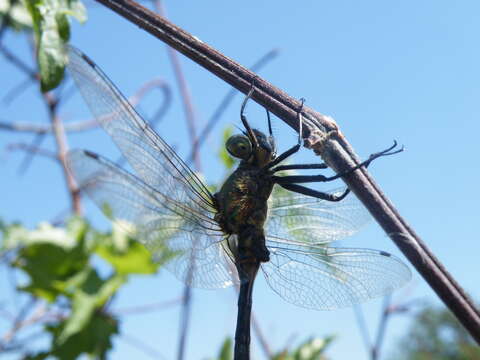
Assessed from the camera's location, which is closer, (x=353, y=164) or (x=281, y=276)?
(x=353, y=164)

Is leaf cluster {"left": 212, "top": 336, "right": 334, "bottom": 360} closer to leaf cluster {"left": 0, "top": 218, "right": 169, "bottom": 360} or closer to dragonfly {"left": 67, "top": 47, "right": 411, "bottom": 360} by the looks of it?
leaf cluster {"left": 0, "top": 218, "right": 169, "bottom": 360}

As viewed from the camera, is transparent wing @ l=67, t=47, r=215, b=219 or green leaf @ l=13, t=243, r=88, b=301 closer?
transparent wing @ l=67, t=47, r=215, b=219

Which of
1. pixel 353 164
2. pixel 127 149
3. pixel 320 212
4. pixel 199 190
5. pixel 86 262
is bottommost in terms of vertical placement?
pixel 353 164

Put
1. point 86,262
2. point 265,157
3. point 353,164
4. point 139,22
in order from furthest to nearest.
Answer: point 86,262 < point 265,157 < point 139,22 < point 353,164

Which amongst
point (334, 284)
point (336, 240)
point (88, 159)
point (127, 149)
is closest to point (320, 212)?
point (336, 240)

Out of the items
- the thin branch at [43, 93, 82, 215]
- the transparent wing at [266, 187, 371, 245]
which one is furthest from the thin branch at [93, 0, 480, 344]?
the thin branch at [43, 93, 82, 215]

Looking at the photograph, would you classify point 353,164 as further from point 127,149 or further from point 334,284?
point 127,149

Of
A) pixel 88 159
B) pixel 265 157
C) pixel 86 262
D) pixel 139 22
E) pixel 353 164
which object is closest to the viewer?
pixel 353 164
